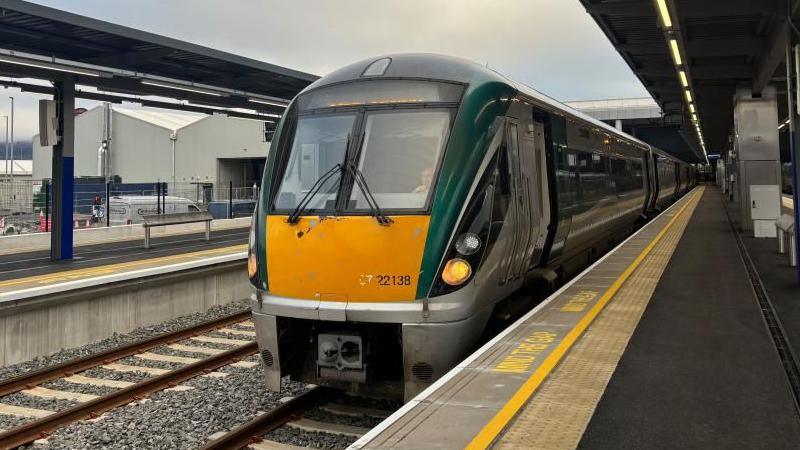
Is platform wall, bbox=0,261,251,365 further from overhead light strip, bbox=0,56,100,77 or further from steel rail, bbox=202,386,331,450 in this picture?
overhead light strip, bbox=0,56,100,77

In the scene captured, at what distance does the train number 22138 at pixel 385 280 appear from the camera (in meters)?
5.03

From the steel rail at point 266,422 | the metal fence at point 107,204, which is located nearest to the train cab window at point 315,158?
the steel rail at point 266,422

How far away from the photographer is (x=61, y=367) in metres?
7.59

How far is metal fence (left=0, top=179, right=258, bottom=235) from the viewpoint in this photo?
73.8ft

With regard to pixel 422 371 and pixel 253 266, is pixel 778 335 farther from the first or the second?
pixel 253 266

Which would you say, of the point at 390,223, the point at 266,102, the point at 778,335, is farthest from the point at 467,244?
the point at 266,102

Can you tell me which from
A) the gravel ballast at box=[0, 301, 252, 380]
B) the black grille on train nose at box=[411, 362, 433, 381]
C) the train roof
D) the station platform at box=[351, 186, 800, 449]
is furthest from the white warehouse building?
the black grille on train nose at box=[411, 362, 433, 381]

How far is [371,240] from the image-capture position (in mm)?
5172

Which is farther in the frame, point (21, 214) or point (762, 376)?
point (21, 214)

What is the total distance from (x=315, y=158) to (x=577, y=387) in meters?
3.06

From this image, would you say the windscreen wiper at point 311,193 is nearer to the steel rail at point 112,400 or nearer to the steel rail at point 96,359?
the steel rail at point 112,400

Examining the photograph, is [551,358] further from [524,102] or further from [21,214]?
[21,214]

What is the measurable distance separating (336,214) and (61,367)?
4.59 m

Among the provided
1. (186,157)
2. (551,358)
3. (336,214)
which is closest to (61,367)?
(336,214)
